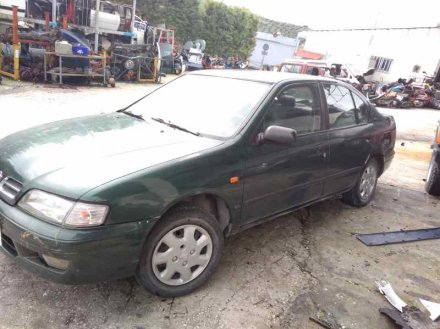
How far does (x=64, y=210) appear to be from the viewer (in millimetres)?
2164

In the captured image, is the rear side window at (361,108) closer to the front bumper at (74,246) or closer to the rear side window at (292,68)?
the front bumper at (74,246)

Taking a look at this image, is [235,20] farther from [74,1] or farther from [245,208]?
[245,208]

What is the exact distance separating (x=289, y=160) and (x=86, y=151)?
161 cm

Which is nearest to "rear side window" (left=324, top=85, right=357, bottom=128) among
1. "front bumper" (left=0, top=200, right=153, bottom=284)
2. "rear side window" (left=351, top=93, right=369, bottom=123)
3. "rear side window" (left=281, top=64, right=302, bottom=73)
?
"rear side window" (left=351, top=93, right=369, bottom=123)

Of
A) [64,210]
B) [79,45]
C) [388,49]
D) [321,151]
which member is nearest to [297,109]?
[321,151]

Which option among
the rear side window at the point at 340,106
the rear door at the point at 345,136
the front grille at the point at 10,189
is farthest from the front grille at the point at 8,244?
the rear side window at the point at 340,106

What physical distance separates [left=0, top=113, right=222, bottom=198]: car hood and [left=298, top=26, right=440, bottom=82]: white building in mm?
20152

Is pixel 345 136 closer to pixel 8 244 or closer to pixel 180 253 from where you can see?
pixel 180 253

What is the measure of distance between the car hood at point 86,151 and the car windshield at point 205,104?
16 cm

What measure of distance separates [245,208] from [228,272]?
540 mm

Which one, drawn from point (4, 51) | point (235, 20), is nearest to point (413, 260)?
point (4, 51)

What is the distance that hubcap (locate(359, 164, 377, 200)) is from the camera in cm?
452

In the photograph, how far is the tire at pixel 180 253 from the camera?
2.47m

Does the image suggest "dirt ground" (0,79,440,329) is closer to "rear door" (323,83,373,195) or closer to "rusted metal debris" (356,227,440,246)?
"rusted metal debris" (356,227,440,246)
